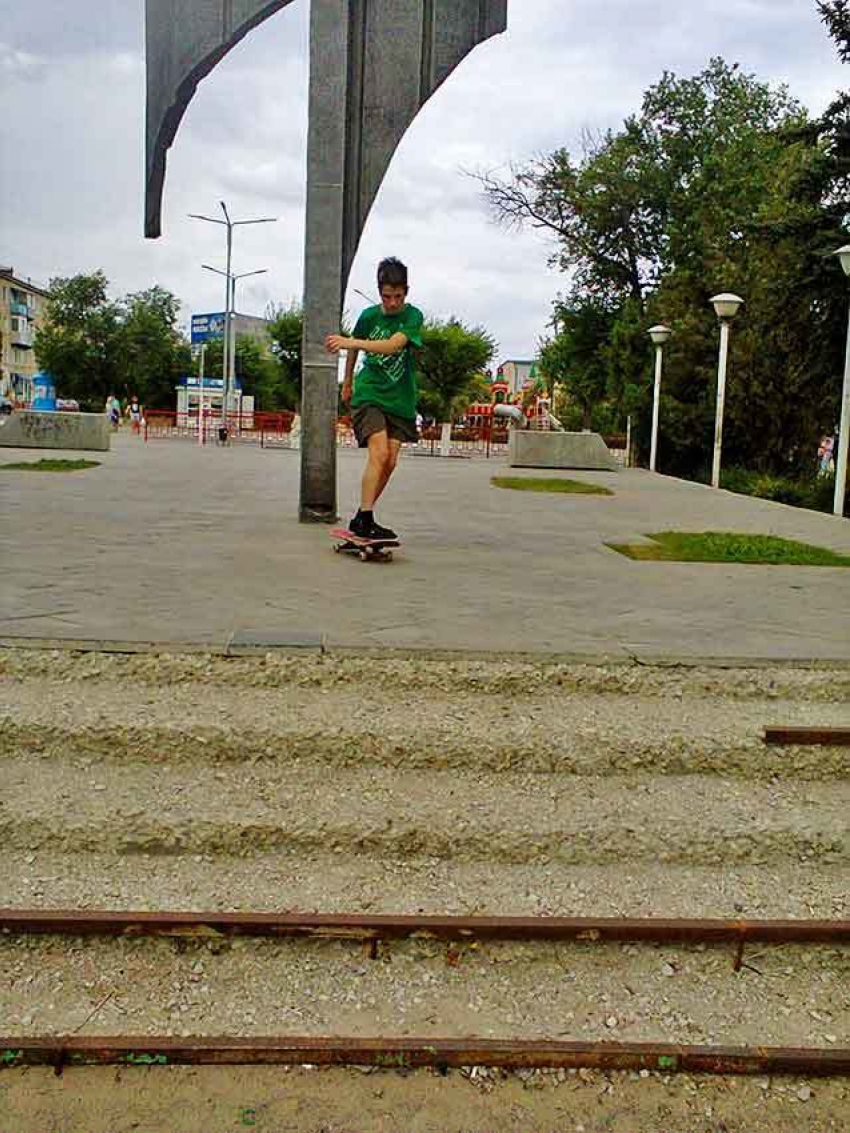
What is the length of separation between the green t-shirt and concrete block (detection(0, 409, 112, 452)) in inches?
631

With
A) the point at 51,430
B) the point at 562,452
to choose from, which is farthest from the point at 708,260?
the point at 51,430

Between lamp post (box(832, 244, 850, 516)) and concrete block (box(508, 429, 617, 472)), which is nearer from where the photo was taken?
lamp post (box(832, 244, 850, 516))

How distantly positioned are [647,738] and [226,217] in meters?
41.7

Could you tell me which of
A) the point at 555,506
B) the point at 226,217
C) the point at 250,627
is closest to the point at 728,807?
the point at 250,627

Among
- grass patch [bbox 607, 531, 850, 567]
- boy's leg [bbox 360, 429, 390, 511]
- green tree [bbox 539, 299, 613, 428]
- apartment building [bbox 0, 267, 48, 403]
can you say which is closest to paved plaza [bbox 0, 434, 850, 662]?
grass patch [bbox 607, 531, 850, 567]

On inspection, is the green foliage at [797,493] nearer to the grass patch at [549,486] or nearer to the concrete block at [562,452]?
the concrete block at [562,452]

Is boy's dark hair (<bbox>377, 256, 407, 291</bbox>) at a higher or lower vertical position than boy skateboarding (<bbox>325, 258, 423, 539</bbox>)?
higher

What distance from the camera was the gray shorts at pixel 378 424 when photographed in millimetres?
5754

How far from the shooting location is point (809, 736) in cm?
320

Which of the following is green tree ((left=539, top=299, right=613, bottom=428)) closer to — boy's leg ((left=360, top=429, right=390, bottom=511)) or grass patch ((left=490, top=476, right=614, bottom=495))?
grass patch ((left=490, top=476, right=614, bottom=495))

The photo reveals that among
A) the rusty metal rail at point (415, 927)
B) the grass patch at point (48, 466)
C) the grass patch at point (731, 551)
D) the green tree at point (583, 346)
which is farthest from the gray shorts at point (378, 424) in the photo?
the green tree at point (583, 346)

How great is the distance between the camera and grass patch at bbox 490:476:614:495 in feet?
42.0

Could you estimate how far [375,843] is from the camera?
2766 mm

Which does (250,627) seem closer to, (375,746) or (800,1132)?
(375,746)
